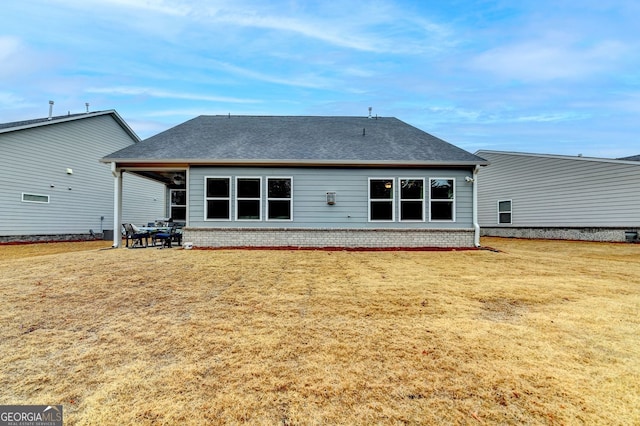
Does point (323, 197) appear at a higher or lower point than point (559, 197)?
lower

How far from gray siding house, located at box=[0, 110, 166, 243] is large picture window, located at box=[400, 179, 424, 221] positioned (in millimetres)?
10634

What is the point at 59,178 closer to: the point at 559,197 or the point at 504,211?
the point at 504,211

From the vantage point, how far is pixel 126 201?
58.7 ft

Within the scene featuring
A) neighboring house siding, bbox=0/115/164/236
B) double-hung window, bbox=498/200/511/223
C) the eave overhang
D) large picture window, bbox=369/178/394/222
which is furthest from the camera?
double-hung window, bbox=498/200/511/223

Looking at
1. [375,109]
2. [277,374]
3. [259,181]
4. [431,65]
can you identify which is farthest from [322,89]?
[277,374]

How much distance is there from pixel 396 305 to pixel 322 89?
75.0 ft

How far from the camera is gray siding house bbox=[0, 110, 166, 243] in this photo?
1323 cm

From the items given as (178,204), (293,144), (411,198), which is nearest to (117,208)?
(178,204)

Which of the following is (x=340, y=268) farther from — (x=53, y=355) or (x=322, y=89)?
(x=322, y=89)

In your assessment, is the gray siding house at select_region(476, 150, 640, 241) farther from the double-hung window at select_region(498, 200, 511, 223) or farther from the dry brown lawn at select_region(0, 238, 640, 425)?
the dry brown lawn at select_region(0, 238, 640, 425)

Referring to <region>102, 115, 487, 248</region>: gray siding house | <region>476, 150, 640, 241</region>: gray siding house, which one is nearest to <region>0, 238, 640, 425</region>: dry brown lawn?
<region>102, 115, 487, 248</region>: gray siding house

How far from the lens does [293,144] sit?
12.6m

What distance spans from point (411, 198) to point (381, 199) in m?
1.13

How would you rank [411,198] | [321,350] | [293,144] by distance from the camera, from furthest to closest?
[293,144], [411,198], [321,350]
